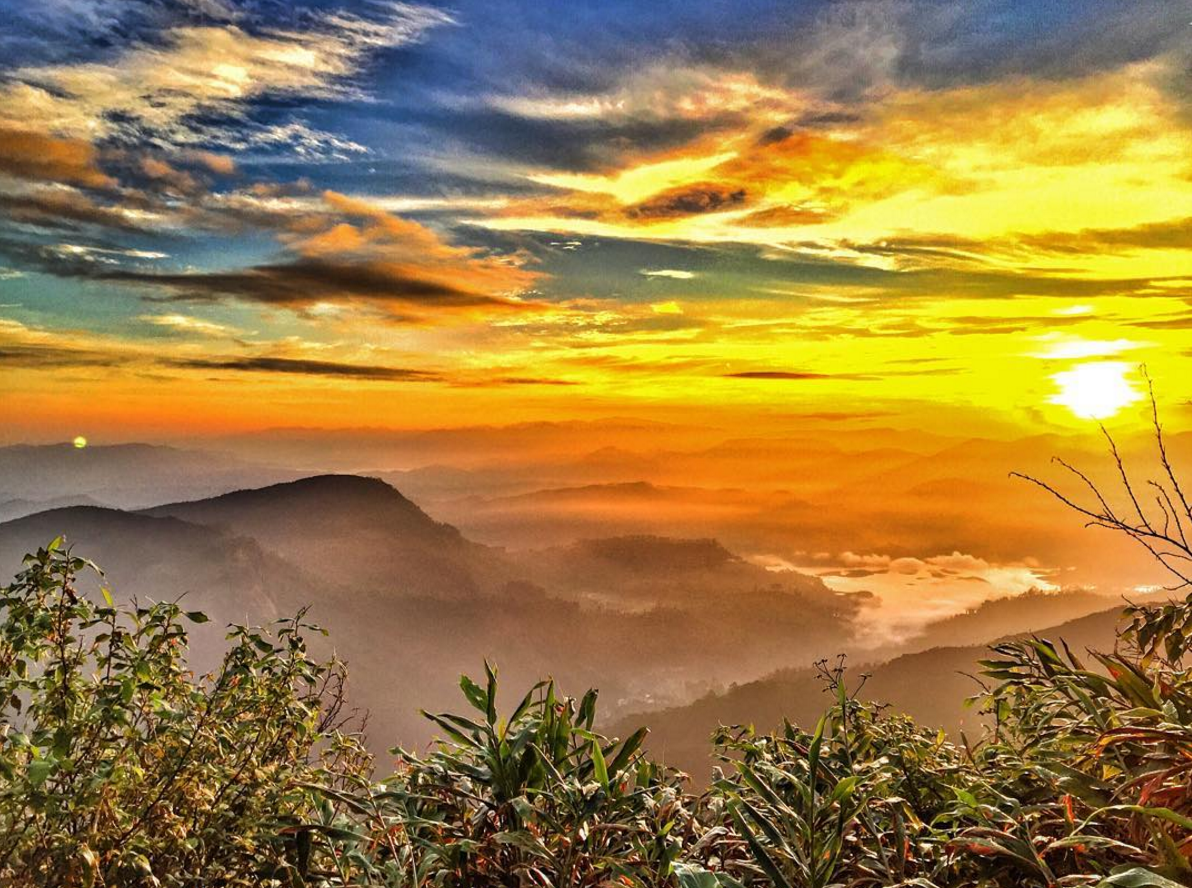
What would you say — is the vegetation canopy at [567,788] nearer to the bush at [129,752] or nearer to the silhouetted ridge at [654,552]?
the bush at [129,752]

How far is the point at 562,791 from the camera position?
1815mm

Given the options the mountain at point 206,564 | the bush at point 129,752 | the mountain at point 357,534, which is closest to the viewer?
the bush at point 129,752

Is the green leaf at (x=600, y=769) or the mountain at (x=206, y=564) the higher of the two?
the green leaf at (x=600, y=769)

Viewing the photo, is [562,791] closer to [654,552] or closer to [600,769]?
[600,769]

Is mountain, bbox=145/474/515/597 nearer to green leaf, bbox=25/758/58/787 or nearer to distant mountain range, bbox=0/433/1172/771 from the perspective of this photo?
distant mountain range, bbox=0/433/1172/771

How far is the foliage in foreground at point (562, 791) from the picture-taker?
5.49 feet

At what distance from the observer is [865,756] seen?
274 cm

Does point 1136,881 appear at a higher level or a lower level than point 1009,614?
higher

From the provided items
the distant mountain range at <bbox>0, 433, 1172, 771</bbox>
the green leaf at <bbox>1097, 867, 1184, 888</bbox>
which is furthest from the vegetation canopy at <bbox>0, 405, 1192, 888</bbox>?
the distant mountain range at <bbox>0, 433, 1172, 771</bbox>

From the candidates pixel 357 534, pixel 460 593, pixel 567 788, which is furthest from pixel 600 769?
pixel 357 534

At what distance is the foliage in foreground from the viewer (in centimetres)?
167

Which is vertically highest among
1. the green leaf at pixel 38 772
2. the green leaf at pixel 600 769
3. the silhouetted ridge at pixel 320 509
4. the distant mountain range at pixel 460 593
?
the green leaf at pixel 600 769

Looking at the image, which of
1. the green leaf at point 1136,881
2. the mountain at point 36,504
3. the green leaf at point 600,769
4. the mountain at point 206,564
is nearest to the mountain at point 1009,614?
the mountain at point 206,564

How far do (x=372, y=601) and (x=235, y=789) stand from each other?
404 ft
